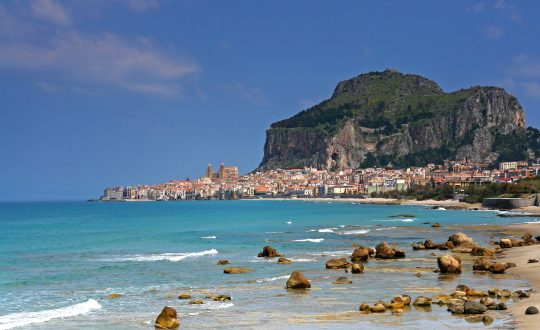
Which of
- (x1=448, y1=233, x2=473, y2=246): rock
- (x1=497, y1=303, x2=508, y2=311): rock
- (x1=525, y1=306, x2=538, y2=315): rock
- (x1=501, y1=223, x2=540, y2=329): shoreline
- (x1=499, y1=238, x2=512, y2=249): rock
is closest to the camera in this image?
(x1=501, y1=223, x2=540, y2=329): shoreline

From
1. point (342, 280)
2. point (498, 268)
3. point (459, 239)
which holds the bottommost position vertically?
point (342, 280)

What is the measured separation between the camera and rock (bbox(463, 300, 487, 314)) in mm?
24438

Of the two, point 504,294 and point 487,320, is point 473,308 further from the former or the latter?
point 504,294

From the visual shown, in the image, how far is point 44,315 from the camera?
2697 cm

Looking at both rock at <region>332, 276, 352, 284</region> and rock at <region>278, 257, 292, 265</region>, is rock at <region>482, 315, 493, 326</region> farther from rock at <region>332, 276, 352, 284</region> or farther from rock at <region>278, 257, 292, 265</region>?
rock at <region>278, 257, 292, 265</region>

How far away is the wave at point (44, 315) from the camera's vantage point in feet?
83.1

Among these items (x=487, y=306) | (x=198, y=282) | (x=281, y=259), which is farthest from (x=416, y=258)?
(x=487, y=306)

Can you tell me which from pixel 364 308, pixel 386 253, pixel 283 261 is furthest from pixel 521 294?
pixel 283 261

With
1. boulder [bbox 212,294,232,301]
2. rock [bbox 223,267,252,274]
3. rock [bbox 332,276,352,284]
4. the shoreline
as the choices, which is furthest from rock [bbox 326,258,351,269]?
boulder [bbox 212,294,232,301]

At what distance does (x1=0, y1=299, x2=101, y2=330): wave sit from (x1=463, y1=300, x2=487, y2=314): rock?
15.2 metres

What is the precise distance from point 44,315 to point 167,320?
6289 millimetres

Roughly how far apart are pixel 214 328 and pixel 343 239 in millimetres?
43319

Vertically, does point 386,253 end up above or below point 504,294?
above

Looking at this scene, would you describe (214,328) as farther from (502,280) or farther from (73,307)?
(502,280)
